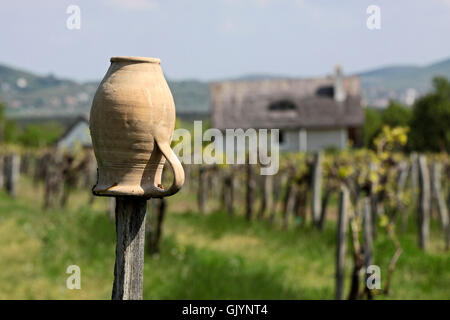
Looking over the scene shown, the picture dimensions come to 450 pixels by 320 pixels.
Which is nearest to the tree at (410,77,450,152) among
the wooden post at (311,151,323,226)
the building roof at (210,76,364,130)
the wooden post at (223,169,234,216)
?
the building roof at (210,76,364,130)

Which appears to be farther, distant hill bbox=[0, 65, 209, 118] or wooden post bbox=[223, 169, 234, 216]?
distant hill bbox=[0, 65, 209, 118]

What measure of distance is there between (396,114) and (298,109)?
24.4ft

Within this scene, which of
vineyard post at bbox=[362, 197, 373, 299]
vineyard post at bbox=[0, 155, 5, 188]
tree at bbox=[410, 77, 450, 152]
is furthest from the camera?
tree at bbox=[410, 77, 450, 152]

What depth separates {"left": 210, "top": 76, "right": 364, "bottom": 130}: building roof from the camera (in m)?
36.3

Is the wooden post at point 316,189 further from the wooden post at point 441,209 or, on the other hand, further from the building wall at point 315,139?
the building wall at point 315,139

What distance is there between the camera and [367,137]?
42688 millimetres

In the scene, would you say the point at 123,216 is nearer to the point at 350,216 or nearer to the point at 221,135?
the point at 350,216

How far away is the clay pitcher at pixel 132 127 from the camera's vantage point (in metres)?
3.63

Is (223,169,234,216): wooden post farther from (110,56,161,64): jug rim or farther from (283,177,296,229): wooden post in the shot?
(110,56,161,64): jug rim

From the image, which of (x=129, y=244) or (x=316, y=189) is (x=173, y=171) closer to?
(x=129, y=244)

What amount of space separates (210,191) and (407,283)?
14093mm

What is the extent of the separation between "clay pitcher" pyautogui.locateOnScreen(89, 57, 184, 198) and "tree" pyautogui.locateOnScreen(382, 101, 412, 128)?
37.7m

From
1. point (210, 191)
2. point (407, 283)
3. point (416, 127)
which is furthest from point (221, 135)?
point (407, 283)

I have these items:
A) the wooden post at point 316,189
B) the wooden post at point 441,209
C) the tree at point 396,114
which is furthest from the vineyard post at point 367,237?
the tree at point 396,114
